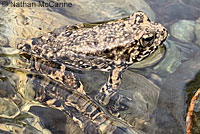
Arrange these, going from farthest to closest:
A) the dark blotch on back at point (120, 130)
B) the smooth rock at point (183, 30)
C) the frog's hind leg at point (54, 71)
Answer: the smooth rock at point (183, 30)
the frog's hind leg at point (54, 71)
the dark blotch on back at point (120, 130)

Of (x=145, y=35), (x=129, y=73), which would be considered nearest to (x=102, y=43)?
(x=145, y=35)

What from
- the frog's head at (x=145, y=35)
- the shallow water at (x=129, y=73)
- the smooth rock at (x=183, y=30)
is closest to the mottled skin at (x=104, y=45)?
the frog's head at (x=145, y=35)

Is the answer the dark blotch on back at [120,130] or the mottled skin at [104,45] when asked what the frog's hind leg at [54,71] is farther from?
the dark blotch on back at [120,130]

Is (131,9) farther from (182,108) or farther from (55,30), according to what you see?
(182,108)

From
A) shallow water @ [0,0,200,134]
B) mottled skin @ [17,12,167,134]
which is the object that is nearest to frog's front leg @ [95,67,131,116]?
mottled skin @ [17,12,167,134]

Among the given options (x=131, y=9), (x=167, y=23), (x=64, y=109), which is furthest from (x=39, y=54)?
(x=167, y=23)

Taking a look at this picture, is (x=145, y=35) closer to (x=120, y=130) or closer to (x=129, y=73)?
(x=129, y=73)
